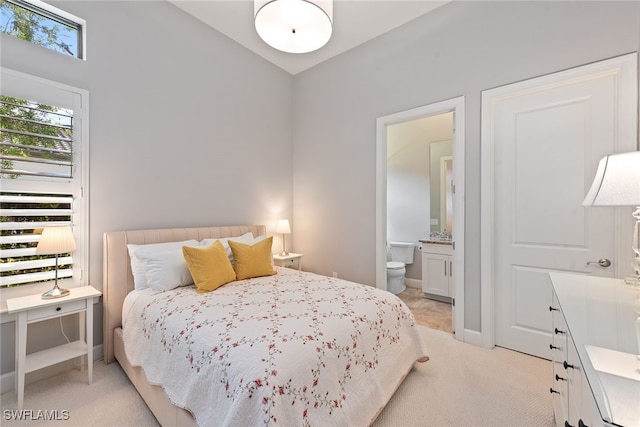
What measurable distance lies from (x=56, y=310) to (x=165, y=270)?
2.25 feet

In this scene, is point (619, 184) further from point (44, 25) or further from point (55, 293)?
point (44, 25)

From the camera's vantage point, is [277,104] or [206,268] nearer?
[206,268]

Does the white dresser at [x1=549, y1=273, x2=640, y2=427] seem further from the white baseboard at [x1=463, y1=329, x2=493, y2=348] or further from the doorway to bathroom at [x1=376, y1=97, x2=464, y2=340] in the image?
the doorway to bathroom at [x1=376, y1=97, x2=464, y2=340]

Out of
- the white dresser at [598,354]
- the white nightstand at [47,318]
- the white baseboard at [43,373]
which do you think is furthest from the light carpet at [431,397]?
the white dresser at [598,354]

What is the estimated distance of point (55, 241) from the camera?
76.7 inches

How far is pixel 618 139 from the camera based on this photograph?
2018 millimetres

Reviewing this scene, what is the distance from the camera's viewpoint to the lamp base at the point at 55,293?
195cm

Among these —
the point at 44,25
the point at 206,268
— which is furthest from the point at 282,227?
the point at 44,25

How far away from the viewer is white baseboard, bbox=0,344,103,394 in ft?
6.39

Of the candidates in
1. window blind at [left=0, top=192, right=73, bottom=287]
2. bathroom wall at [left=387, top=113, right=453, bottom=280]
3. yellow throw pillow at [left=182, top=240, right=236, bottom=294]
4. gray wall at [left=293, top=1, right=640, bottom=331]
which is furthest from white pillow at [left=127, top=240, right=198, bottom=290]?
bathroom wall at [left=387, top=113, right=453, bottom=280]

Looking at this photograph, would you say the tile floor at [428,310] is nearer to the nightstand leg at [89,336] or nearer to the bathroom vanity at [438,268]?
the bathroom vanity at [438,268]

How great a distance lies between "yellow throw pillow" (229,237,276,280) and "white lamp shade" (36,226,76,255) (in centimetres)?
115

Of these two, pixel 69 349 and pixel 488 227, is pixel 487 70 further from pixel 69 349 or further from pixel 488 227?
pixel 69 349

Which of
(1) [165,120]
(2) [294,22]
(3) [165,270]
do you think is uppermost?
(2) [294,22]
